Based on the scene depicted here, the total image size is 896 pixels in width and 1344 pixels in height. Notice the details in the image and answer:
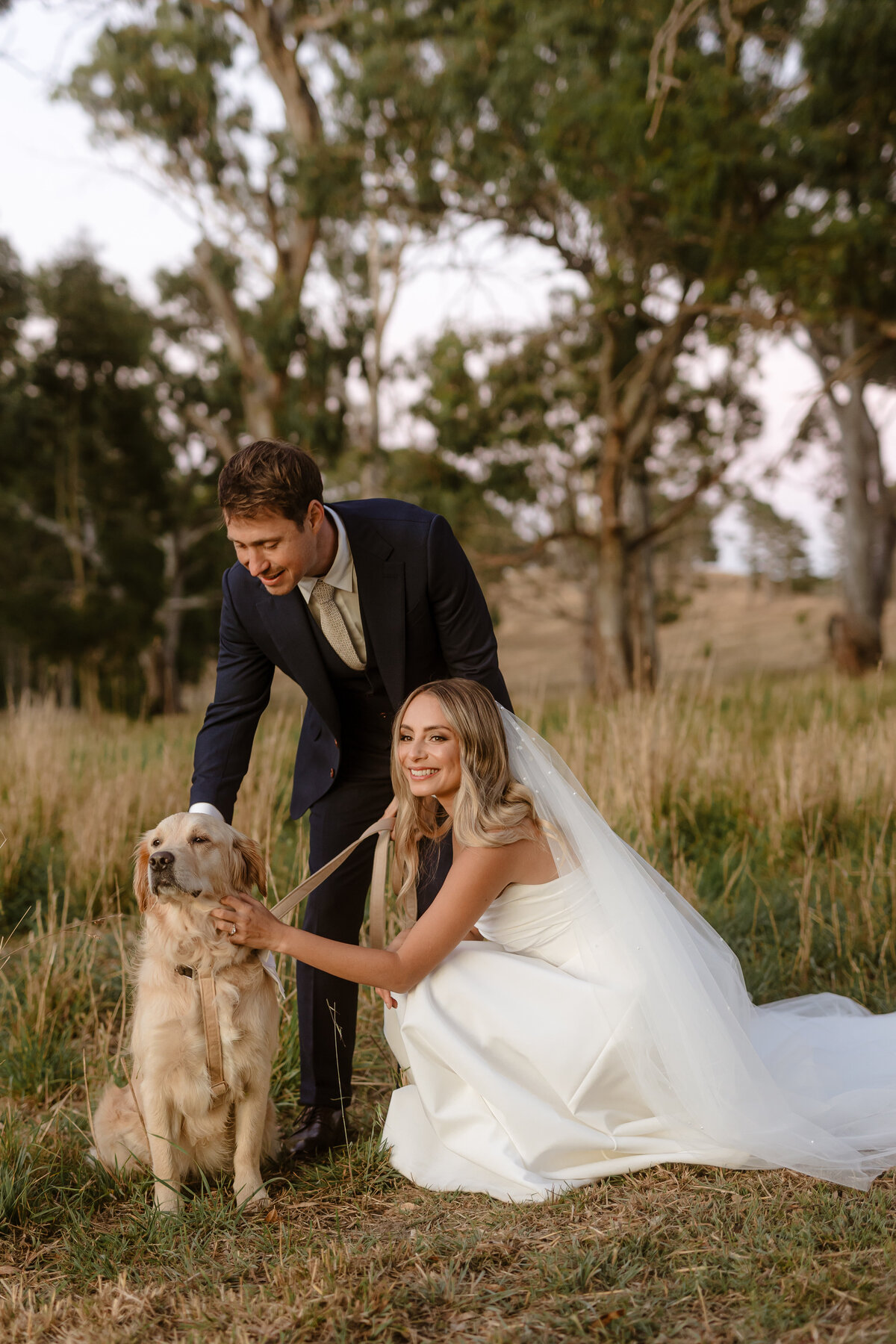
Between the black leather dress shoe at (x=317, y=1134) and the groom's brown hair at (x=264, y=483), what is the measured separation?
1.86 m

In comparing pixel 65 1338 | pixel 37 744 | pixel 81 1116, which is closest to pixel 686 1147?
pixel 65 1338

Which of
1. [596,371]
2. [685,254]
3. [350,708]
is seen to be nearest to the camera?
[350,708]

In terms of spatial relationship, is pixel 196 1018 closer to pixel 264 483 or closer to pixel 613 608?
pixel 264 483

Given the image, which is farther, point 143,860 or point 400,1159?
point 400,1159

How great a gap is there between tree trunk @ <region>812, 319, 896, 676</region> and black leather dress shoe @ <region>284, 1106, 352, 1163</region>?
555 inches

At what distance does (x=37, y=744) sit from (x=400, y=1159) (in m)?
4.58

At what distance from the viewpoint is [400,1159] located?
116 inches

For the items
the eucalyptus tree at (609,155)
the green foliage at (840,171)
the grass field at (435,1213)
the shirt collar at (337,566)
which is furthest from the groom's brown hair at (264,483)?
the green foliage at (840,171)

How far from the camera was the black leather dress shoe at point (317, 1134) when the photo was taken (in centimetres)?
312

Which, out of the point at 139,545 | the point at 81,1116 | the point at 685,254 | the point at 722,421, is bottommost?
the point at 81,1116

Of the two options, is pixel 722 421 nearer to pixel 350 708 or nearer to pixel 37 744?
pixel 37 744

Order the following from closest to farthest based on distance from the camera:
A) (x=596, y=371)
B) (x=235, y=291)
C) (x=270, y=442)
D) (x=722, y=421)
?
(x=270, y=442)
(x=596, y=371)
(x=722, y=421)
(x=235, y=291)

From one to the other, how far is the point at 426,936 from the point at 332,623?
98cm

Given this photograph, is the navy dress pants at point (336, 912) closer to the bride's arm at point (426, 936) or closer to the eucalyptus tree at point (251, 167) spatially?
the bride's arm at point (426, 936)
